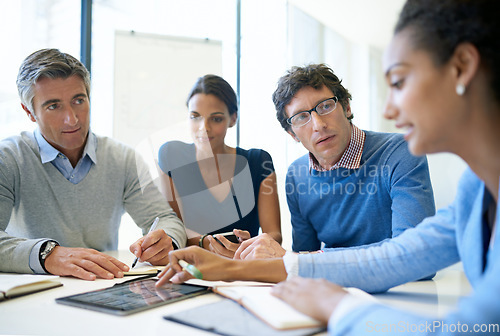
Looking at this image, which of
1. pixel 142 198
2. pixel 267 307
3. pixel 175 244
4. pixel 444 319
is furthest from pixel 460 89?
pixel 142 198

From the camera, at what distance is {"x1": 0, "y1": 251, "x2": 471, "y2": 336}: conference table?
0.74 meters

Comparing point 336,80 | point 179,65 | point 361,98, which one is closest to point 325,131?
point 336,80

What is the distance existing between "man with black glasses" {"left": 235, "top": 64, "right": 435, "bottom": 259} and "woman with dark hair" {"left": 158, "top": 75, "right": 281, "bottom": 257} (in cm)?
23

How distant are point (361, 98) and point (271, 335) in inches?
213

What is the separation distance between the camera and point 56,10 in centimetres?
337

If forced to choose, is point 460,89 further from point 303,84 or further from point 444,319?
point 303,84

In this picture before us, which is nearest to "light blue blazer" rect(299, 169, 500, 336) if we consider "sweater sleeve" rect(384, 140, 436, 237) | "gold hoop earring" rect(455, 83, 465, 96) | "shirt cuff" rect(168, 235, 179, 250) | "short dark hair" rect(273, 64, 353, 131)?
"gold hoop earring" rect(455, 83, 465, 96)

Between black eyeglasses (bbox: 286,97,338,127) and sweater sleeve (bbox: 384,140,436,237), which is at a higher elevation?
black eyeglasses (bbox: 286,97,338,127)

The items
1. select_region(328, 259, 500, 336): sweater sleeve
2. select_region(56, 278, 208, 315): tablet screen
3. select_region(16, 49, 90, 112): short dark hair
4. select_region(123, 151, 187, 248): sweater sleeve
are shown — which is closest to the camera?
select_region(328, 259, 500, 336): sweater sleeve

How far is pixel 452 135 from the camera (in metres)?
0.69

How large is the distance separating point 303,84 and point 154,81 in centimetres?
213

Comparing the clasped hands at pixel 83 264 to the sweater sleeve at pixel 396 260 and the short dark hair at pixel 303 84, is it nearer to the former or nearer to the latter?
the sweater sleeve at pixel 396 260

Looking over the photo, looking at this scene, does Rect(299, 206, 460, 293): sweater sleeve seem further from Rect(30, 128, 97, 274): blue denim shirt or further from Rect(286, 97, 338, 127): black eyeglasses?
Rect(30, 128, 97, 274): blue denim shirt

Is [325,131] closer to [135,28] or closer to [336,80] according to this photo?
[336,80]
